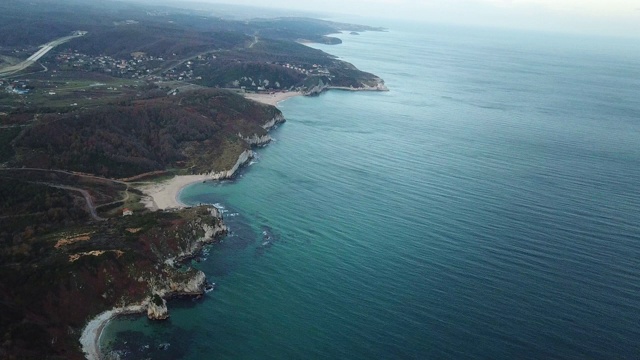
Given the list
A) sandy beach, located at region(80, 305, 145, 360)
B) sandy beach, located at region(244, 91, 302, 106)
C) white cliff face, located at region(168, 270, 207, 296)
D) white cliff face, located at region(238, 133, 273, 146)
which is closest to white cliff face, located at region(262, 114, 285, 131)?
white cliff face, located at region(238, 133, 273, 146)

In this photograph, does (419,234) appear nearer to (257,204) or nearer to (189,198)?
(257,204)

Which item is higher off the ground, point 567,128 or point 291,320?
point 567,128

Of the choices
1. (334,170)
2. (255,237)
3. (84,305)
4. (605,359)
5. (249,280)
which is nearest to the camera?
(605,359)

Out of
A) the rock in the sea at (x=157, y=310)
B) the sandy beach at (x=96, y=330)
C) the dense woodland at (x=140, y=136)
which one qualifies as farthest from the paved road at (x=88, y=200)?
the rock in the sea at (x=157, y=310)

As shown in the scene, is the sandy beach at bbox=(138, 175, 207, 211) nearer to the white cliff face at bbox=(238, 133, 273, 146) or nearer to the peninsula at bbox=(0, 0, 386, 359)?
the peninsula at bbox=(0, 0, 386, 359)

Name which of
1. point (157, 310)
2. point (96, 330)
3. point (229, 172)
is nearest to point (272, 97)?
point (229, 172)

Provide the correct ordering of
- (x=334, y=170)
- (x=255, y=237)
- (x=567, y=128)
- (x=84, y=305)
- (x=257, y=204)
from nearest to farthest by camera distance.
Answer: (x=84, y=305), (x=255, y=237), (x=257, y=204), (x=334, y=170), (x=567, y=128)

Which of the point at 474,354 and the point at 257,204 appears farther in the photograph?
the point at 257,204

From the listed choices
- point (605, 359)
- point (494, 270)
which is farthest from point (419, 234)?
point (605, 359)
